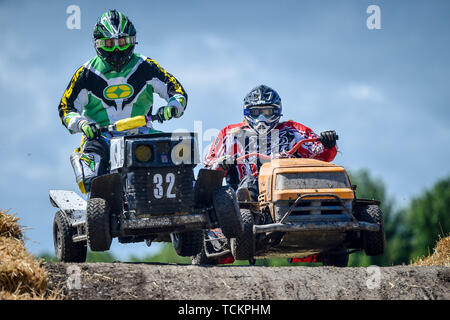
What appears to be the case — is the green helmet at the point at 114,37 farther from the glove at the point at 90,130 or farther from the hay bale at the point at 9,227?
the hay bale at the point at 9,227

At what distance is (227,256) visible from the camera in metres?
12.9

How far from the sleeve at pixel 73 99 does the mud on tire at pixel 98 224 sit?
1.59 m

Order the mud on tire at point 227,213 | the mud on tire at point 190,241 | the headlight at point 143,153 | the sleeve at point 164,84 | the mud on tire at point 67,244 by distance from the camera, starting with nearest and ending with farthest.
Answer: the headlight at point 143,153, the mud on tire at point 227,213, the mud on tire at point 190,241, the mud on tire at point 67,244, the sleeve at point 164,84

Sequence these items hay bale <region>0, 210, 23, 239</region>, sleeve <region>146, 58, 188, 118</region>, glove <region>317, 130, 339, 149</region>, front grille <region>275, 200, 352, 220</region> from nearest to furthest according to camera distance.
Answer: hay bale <region>0, 210, 23, 239</region>
sleeve <region>146, 58, 188, 118</region>
front grille <region>275, 200, 352, 220</region>
glove <region>317, 130, 339, 149</region>

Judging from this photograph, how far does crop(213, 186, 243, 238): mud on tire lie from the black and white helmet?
3.40 metres

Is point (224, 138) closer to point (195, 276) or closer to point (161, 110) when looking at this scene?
point (161, 110)

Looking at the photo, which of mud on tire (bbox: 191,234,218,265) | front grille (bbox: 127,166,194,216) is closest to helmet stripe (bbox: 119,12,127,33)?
front grille (bbox: 127,166,194,216)

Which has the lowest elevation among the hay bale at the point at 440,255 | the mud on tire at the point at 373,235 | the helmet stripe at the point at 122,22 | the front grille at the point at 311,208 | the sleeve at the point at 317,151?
the hay bale at the point at 440,255

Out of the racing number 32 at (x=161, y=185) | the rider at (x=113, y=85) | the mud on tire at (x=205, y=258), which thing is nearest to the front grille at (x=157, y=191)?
the racing number 32 at (x=161, y=185)

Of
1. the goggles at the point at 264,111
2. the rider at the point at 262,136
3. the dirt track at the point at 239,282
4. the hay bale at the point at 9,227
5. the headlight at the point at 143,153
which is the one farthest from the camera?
the goggles at the point at 264,111

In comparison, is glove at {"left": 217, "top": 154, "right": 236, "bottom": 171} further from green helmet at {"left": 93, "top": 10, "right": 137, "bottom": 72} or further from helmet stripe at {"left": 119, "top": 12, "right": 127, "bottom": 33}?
helmet stripe at {"left": 119, "top": 12, "right": 127, "bottom": 33}

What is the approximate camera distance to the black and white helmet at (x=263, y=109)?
1386 cm

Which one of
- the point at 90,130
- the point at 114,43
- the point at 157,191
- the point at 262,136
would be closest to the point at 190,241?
the point at 157,191

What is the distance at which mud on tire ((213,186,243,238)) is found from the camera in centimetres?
1052
